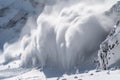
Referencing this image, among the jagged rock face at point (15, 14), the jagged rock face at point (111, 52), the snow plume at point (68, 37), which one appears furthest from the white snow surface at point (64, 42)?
the jagged rock face at point (15, 14)

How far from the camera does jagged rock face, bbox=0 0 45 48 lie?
108 meters

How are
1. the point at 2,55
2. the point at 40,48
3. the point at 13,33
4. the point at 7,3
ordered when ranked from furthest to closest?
the point at 7,3 < the point at 13,33 < the point at 2,55 < the point at 40,48

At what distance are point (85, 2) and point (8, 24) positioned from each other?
49727 mm

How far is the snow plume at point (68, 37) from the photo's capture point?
54.6 meters

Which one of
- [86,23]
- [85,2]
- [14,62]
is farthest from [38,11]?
[86,23]

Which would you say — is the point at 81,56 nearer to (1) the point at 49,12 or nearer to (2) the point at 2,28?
(1) the point at 49,12

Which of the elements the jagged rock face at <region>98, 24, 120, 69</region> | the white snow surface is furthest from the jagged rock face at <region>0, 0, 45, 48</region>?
the jagged rock face at <region>98, 24, 120, 69</region>

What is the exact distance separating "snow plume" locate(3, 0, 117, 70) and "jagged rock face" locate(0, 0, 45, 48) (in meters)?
36.3

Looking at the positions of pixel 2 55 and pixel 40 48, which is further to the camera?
pixel 2 55

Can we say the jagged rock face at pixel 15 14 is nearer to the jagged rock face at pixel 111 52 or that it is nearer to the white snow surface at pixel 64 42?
the white snow surface at pixel 64 42

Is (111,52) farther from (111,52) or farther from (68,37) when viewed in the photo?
(68,37)

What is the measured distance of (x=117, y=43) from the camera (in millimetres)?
40656

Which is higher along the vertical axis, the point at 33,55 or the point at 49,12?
the point at 49,12

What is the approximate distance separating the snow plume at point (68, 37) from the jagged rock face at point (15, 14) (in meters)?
36.3
